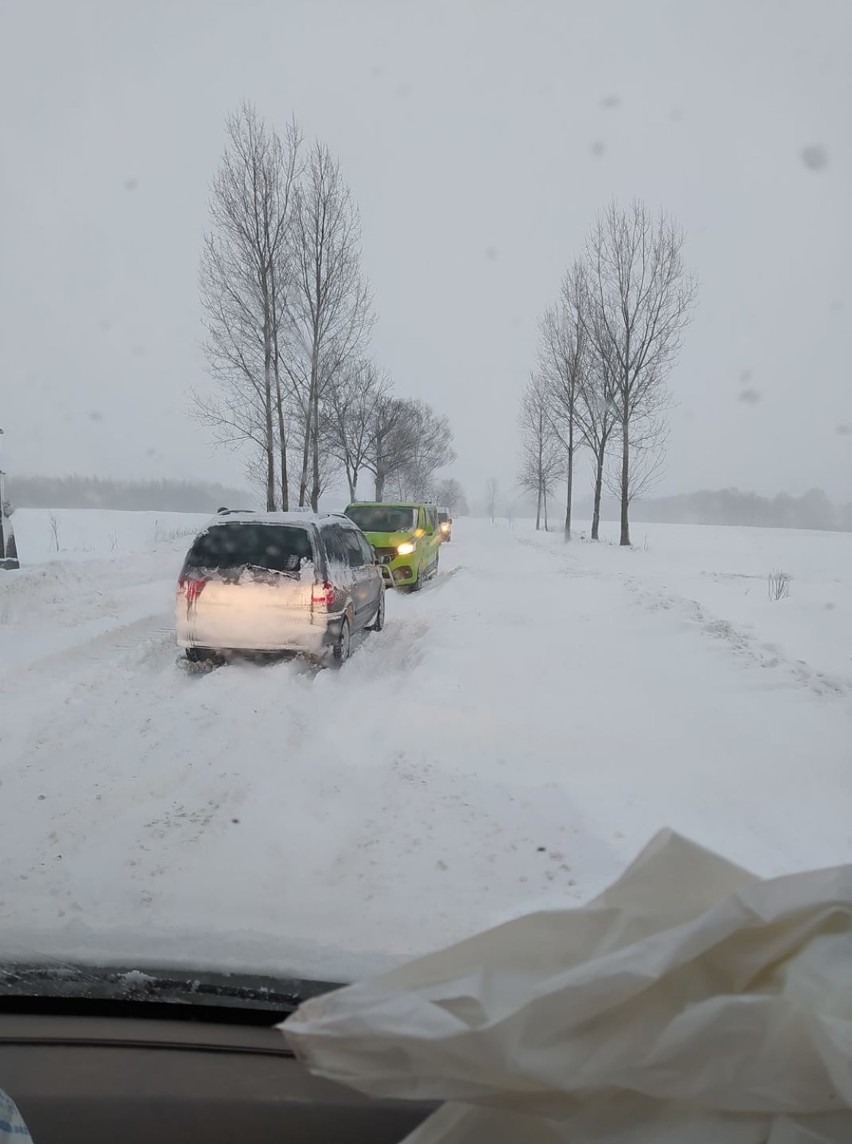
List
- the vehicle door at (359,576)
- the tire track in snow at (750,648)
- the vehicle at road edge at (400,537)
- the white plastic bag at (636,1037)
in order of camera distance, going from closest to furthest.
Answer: the white plastic bag at (636,1037) → the tire track in snow at (750,648) → the vehicle door at (359,576) → the vehicle at road edge at (400,537)

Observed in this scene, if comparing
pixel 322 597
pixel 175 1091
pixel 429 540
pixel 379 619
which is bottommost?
pixel 379 619

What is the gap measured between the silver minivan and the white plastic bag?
6740mm

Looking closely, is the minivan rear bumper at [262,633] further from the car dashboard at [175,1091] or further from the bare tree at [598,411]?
the bare tree at [598,411]

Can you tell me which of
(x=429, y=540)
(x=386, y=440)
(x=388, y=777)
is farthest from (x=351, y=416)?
(x=388, y=777)

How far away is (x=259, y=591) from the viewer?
26.0 ft

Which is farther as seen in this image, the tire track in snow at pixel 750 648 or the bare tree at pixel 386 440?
the bare tree at pixel 386 440

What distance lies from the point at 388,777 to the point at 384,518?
1237cm

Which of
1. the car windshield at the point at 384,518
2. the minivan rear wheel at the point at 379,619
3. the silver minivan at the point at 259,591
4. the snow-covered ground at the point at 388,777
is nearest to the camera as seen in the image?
the snow-covered ground at the point at 388,777

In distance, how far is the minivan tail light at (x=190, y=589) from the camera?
8039 millimetres

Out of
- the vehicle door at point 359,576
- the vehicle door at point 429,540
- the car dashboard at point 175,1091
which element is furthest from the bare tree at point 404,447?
the car dashboard at point 175,1091

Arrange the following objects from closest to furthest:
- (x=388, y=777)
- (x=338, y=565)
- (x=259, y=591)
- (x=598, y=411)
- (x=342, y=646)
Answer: (x=388, y=777)
(x=259, y=591)
(x=342, y=646)
(x=338, y=565)
(x=598, y=411)

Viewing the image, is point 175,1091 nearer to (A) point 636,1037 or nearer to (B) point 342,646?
(A) point 636,1037

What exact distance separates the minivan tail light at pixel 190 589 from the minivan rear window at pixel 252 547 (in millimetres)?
170

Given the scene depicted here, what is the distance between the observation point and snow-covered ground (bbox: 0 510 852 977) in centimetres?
334
